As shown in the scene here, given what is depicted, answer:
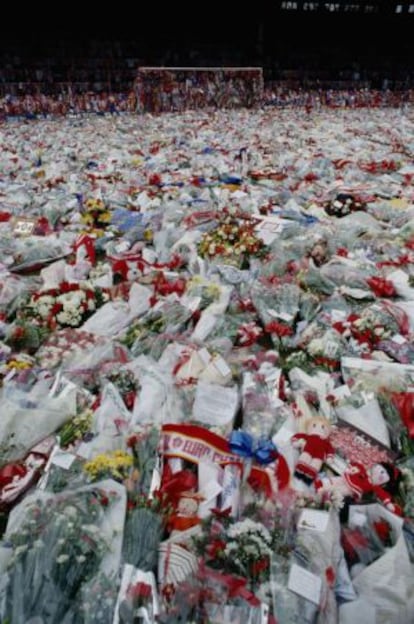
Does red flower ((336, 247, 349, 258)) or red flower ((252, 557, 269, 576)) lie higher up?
red flower ((336, 247, 349, 258))

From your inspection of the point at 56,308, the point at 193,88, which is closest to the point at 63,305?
the point at 56,308

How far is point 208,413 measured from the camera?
2568 mm

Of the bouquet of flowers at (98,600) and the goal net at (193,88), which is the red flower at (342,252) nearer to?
the bouquet of flowers at (98,600)

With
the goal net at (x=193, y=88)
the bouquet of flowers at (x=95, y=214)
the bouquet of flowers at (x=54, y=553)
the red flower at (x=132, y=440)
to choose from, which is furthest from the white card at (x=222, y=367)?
the goal net at (x=193, y=88)

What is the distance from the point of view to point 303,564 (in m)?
1.78

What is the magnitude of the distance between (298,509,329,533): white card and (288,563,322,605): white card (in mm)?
210

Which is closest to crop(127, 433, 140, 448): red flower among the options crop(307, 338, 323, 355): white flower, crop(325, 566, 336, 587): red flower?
crop(325, 566, 336, 587): red flower

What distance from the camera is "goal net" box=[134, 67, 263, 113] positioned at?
Answer: 65.7ft

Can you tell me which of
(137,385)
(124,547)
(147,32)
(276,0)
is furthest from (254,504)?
(276,0)

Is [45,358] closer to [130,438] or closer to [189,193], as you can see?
[130,438]

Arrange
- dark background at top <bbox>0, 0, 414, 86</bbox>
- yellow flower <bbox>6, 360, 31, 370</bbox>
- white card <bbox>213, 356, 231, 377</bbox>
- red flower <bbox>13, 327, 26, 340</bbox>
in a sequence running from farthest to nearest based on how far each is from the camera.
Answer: dark background at top <bbox>0, 0, 414, 86</bbox> < red flower <bbox>13, 327, 26, 340</bbox> < yellow flower <bbox>6, 360, 31, 370</bbox> < white card <bbox>213, 356, 231, 377</bbox>

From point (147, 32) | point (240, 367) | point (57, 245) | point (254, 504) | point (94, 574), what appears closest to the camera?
point (94, 574)

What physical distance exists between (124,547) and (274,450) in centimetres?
84

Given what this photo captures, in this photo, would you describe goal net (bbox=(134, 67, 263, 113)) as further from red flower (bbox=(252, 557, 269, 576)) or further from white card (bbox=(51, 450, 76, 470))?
red flower (bbox=(252, 557, 269, 576))
